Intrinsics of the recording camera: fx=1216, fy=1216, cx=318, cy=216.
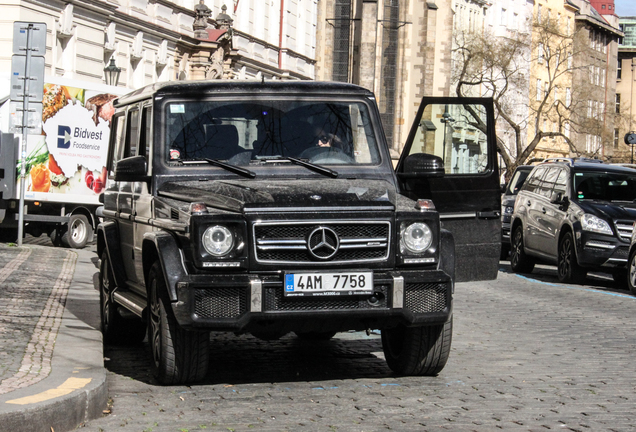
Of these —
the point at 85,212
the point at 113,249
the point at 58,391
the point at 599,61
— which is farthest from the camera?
the point at 599,61

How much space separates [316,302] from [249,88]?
2.05 meters

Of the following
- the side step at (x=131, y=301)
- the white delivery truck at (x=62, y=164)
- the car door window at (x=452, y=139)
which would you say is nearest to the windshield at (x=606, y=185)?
the car door window at (x=452, y=139)

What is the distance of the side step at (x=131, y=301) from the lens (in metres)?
8.38

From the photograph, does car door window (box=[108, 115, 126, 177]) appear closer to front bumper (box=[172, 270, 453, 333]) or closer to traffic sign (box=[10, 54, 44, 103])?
front bumper (box=[172, 270, 453, 333])

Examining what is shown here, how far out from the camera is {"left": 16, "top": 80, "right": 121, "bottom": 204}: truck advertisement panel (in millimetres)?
23594

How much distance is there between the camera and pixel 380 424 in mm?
6676

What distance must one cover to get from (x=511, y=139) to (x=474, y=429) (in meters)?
93.8

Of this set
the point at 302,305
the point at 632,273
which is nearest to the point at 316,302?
the point at 302,305

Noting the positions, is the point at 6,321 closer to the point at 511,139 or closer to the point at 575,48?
the point at 575,48

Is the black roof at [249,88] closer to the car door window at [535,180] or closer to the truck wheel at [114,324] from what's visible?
the truck wheel at [114,324]

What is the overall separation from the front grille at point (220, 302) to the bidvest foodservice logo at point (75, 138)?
1709 centimetres

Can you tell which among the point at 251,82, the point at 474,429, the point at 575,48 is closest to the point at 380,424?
the point at 474,429

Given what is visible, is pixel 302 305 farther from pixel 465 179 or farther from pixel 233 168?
pixel 465 179

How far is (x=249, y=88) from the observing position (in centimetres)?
883
